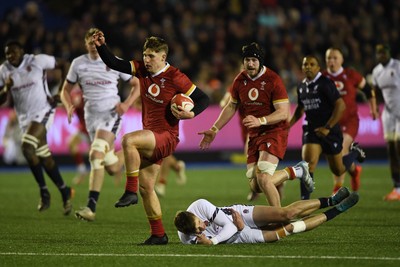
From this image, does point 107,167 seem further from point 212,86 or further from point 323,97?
point 212,86

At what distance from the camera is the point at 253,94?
38.1ft

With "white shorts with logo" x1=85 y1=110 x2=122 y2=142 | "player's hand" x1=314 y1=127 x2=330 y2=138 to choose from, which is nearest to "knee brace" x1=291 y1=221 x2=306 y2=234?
"player's hand" x1=314 y1=127 x2=330 y2=138

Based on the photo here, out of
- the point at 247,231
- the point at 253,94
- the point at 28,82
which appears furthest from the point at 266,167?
the point at 28,82

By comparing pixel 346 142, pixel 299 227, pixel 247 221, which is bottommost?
pixel 299 227

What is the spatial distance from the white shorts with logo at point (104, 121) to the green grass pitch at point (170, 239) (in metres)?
1.35

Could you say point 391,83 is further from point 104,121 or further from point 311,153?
point 104,121

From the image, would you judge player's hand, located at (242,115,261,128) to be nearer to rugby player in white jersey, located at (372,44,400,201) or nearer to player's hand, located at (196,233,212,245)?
player's hand, located at (196,233,212,245)

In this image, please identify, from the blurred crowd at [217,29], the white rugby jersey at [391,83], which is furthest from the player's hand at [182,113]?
the blurred crowd at [217,29]

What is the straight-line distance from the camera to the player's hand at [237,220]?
1012 centimetres

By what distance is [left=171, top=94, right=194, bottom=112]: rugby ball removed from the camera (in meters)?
10.2

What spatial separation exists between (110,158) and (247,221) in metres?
4.44

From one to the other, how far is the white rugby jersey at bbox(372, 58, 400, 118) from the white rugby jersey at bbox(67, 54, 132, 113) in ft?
16.7

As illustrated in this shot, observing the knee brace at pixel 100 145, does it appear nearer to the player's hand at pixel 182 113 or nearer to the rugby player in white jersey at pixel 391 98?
the player's hand at pixel 182 113

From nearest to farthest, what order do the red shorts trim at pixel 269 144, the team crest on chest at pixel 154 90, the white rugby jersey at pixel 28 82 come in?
the team crest on chest at pixel 154 90, the red shorts trim at pixel 269 144, the white rugby jersey at pixel 28 82
